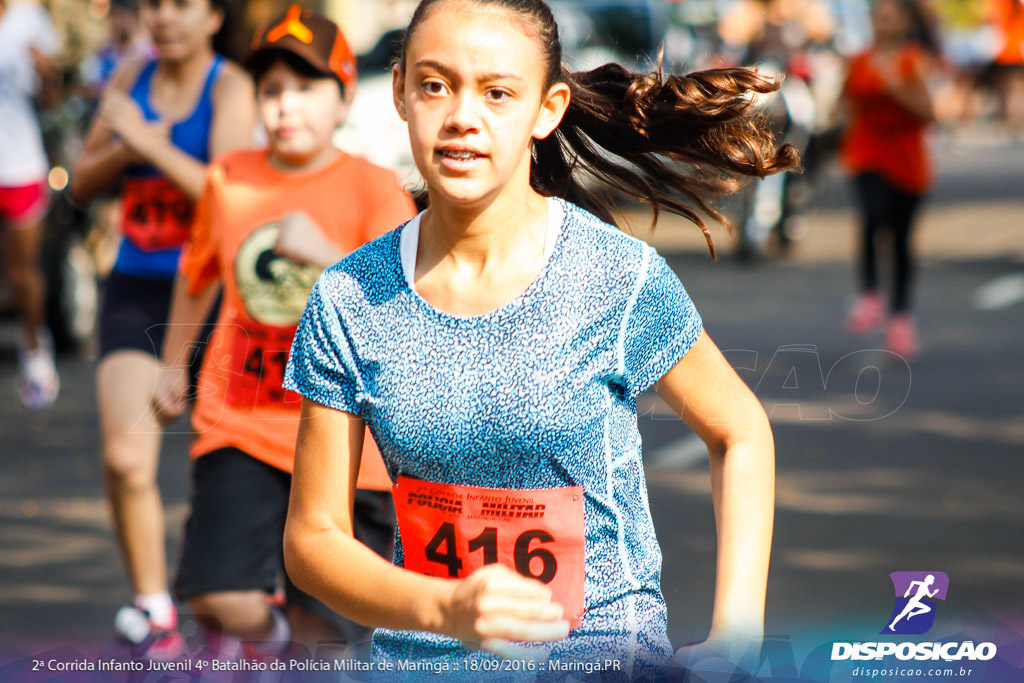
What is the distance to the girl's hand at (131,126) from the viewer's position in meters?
4.44

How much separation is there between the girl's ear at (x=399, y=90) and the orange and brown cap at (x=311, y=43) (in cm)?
155

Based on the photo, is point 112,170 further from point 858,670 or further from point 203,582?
point 858,670

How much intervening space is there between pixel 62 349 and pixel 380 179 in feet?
23.5

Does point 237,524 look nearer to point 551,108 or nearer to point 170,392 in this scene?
point 170,392

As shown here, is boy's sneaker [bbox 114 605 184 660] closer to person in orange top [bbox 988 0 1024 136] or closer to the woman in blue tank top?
the woman in blue tank top

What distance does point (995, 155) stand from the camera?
89.3ft

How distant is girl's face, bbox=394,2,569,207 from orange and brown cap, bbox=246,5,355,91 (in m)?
1.67

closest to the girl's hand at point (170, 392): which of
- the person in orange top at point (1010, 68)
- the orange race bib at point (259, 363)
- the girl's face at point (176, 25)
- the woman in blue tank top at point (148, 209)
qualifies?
the woman in blue tank top at point (148, 209)

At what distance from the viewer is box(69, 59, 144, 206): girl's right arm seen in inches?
183

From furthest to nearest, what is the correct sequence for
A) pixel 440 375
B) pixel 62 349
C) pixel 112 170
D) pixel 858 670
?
pixel 62 349 → pixel 112 170 → pixel 858 670 → pixel 440 375

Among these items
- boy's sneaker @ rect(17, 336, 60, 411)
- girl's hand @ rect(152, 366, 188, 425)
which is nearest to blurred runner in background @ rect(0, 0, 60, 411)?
boy's sneaker @ rect(17, 336, 60, 411)

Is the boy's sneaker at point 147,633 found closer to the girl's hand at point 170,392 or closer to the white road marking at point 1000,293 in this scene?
→ the girl's hand at point 170,392

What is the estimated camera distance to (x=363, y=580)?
2105mm

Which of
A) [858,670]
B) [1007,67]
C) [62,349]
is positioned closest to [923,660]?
[858,670]
